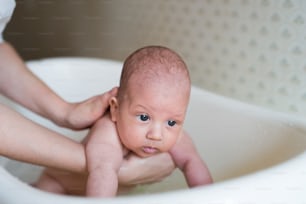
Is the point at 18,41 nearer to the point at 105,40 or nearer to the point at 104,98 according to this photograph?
the point at 105,40

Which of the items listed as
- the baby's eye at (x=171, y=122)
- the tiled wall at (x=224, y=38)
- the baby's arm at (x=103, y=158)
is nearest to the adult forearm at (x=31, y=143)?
the baby's arm at (x=103, y=158)

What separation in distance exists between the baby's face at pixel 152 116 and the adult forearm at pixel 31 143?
0.27ft

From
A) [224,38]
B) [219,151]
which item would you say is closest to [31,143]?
[219,151]

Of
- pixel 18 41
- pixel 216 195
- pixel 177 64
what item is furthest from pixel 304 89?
pixel 18 41

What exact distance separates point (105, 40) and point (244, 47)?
0.43m

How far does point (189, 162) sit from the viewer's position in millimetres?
728

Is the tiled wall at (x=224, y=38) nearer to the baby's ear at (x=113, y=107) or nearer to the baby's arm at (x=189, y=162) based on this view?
the baby's arm at (x=189, y=162)

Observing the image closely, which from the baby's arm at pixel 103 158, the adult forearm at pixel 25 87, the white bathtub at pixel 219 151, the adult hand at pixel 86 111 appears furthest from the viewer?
the adult forearm at pixel 25 87

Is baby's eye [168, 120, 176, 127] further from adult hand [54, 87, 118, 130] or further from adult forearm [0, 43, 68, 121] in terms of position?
adult forearm [0, 43, 68, 121]

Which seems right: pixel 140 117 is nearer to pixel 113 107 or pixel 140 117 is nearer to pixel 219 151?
pixel 113 107

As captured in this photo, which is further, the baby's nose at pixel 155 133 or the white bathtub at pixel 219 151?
the baby's nose at pixel 155 133

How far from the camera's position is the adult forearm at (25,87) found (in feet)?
2.67

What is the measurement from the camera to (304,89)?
86 cm

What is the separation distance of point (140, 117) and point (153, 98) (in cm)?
4
